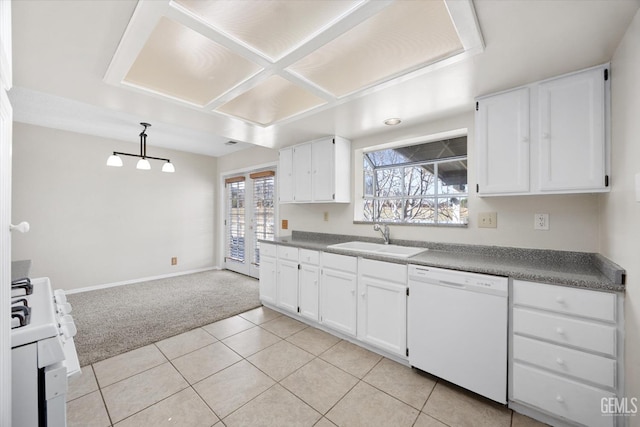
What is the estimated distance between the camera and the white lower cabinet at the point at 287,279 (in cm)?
295

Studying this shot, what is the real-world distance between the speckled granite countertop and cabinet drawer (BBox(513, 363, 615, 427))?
1.85 feet

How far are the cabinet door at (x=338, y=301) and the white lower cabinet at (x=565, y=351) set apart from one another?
3.99 feet

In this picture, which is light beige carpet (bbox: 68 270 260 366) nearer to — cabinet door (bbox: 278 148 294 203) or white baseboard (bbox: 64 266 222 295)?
white baseboard (bbox: 64 266 222 295)

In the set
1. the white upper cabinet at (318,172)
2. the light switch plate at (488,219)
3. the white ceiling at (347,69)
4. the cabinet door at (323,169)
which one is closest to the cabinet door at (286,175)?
the white upper cabinet at (318,172)

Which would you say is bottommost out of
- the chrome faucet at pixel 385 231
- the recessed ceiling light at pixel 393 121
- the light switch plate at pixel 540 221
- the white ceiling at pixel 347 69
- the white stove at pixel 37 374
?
the white stove at pixel 37 374

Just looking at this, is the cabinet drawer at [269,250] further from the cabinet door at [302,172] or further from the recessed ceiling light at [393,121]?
the recessed ceiling light at [393,121]

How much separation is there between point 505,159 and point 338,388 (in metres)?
2.07

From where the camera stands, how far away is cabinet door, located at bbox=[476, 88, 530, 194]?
1.84m

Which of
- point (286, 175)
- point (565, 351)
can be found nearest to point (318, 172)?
point (286, 175)

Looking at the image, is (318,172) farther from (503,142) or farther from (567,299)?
(567,299)

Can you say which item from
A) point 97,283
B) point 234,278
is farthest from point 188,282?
point 97,283

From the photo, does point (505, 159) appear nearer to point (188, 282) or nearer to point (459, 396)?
point (459, 396)

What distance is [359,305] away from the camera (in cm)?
238

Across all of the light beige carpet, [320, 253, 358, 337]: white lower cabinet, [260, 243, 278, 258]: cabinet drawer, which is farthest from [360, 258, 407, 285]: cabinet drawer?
the light beige carpet
